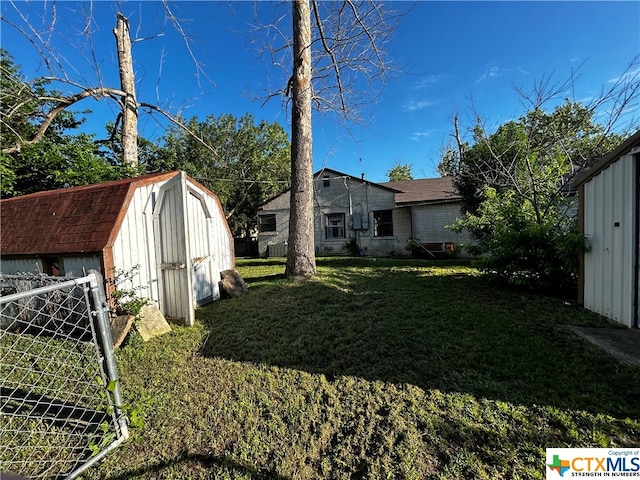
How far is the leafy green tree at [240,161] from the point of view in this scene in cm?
1939

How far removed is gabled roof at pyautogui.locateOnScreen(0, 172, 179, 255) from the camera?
4.16 meters

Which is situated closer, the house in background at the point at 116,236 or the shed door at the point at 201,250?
the house in background at the point at 116,236

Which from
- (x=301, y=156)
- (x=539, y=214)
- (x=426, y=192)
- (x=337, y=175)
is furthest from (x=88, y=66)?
(x=426, y=192)

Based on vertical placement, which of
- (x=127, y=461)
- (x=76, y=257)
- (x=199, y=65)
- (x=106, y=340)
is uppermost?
(x=199, y=65)

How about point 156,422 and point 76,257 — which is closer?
point 156,422

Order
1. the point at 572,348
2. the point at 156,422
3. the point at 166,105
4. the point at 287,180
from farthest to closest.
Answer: the point at 287,180 → the point at 166,105 → the point at 572,348 → the point at 156,422

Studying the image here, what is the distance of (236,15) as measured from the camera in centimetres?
620

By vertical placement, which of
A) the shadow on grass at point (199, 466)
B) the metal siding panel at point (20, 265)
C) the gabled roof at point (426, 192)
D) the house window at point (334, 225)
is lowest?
the shadow on grass at point (199, 466)

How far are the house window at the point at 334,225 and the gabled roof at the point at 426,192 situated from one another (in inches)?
143

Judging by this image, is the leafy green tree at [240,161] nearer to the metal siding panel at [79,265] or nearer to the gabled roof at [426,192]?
the gabled roof at [426,192]

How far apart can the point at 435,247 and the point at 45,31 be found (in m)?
14.1

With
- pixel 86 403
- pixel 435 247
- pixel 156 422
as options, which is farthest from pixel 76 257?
pixel 435 247

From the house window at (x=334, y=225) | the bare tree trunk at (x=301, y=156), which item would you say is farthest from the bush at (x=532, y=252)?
the house window at (x=334, y=225)

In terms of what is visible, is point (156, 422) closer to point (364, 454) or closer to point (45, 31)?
point (364, 454)
